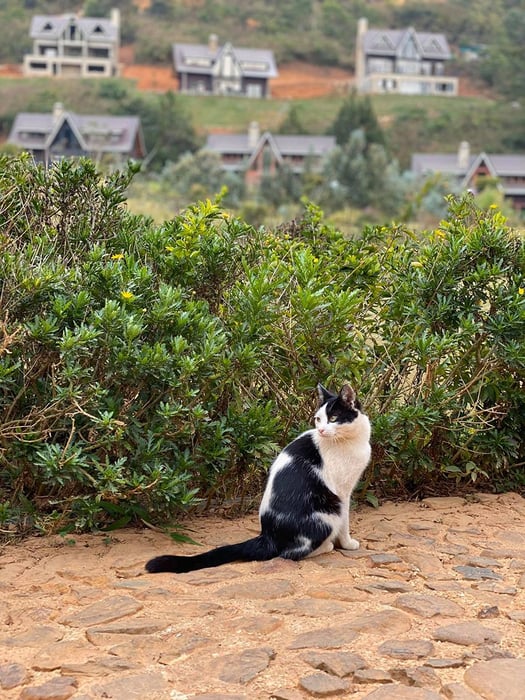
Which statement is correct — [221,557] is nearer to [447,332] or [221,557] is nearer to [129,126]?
[447,332]

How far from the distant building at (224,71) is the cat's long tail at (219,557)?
80.3 metres

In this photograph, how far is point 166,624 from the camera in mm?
3359

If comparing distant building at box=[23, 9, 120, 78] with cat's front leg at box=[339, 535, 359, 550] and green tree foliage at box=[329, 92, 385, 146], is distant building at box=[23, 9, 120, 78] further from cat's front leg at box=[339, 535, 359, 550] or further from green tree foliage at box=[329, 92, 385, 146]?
cat's front leg at box=[339, 535, 359, 550]

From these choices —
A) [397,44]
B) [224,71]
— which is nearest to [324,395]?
[224,71]

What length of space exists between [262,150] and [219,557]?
5265 cm

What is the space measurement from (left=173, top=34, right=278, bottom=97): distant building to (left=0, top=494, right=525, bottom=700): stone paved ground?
80237mm

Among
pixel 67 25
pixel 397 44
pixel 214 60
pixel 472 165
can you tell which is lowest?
pixel 472 165

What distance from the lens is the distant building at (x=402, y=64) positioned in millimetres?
84375

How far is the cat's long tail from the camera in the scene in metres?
3.89

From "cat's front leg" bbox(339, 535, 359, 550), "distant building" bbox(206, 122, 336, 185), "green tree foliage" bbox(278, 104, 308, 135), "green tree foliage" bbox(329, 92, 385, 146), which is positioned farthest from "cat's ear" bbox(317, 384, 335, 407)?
"green tree foliage" bbox(278, 104, 308, 135)

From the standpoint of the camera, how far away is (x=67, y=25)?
81.3m

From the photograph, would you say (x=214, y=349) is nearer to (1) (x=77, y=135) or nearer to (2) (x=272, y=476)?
(2) (x=272, y=476)

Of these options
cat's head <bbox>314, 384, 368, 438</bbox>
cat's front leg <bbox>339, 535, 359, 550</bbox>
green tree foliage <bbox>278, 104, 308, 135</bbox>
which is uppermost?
green tree foliage <bbox>278, 104, 308, 135</bbox>

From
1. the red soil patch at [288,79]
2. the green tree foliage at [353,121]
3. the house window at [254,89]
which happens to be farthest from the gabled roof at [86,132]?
the house window at [254,89]
